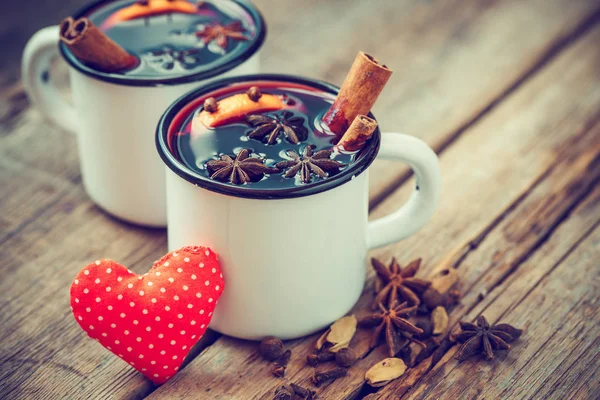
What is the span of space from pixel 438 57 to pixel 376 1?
233mm

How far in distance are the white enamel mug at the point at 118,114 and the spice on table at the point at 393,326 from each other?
383 mm

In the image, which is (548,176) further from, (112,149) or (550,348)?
(112,149)

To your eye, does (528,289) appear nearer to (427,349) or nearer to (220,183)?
(427,349)

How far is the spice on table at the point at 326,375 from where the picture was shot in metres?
1.01

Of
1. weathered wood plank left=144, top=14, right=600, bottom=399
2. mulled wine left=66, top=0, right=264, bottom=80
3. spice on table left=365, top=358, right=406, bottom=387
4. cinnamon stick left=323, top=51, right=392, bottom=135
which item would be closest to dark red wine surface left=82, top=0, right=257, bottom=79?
mulled wine left=66, top=0, right=264, bottom=80

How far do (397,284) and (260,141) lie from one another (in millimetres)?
300

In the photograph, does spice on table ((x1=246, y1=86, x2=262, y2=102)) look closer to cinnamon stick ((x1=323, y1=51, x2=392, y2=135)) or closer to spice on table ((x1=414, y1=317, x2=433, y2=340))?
cinnamon stick ((x1=323, y1=51, x2=392, y2=135))

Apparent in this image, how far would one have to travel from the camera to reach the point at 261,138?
3.37 ft

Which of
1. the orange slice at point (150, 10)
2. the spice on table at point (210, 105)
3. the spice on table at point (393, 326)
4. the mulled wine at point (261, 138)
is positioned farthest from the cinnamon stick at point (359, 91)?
the orange slice at point (150, 10)

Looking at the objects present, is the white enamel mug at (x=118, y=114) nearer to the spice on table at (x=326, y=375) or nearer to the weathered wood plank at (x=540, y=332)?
the spice on table at (x=326, y=375)

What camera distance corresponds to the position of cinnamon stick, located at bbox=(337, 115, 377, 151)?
968mm

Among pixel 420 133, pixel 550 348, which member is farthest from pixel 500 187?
pixel 550 348

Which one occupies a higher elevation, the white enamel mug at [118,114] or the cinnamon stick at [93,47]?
the cinnamon stick at [93,47]

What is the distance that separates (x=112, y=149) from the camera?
3.85 feet
